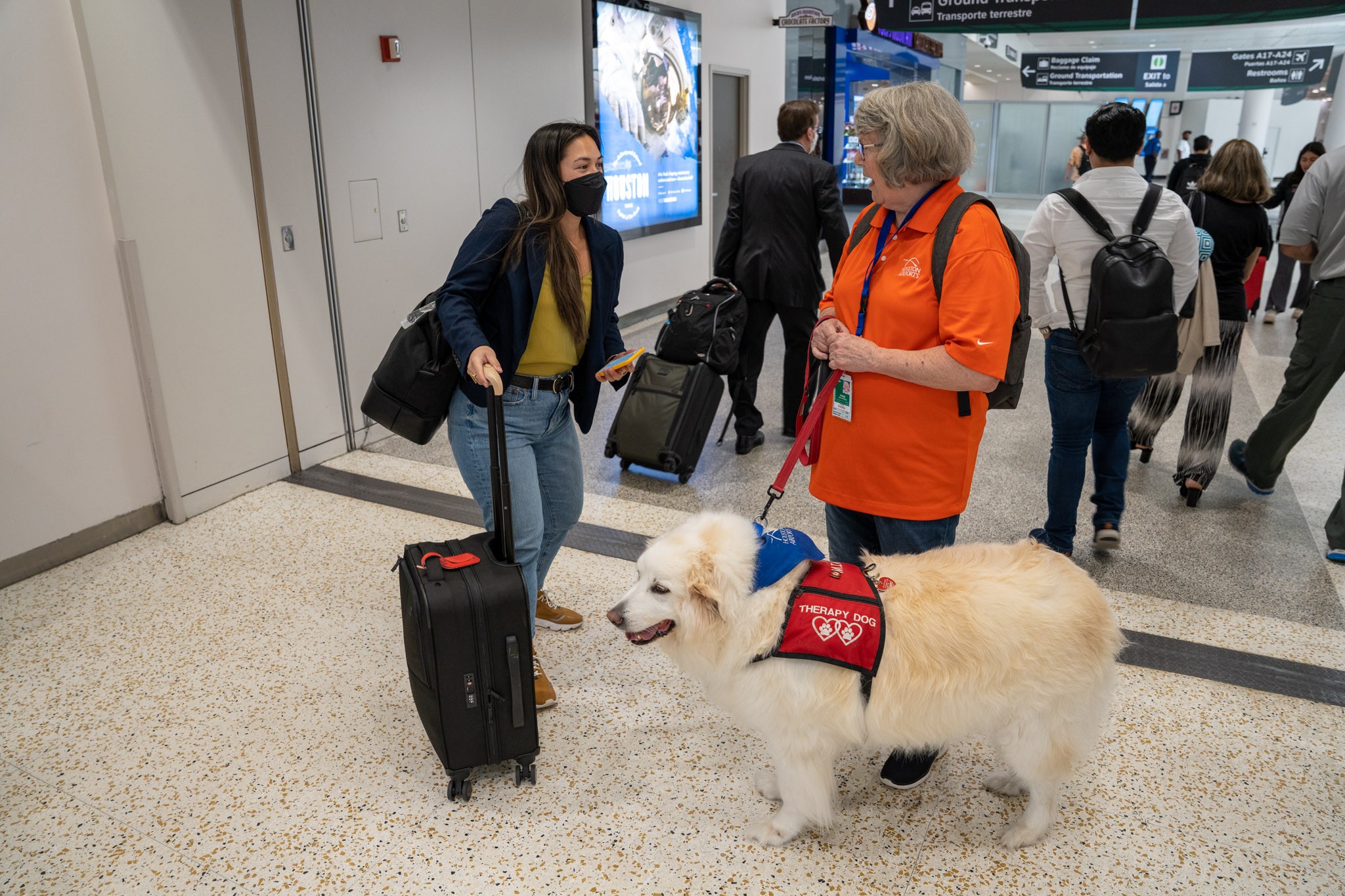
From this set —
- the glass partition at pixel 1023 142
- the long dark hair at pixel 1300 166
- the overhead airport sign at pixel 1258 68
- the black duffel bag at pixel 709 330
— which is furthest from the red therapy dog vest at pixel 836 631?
the glass partition at pixel 1023 142

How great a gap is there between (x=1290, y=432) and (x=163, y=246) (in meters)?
4.91

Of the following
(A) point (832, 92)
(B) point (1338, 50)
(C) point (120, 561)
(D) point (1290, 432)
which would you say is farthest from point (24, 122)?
(B) point (1338, 50)

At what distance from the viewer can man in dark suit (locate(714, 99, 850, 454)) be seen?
437 centimetres

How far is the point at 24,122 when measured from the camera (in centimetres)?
311

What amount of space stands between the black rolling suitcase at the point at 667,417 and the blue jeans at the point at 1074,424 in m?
1.68

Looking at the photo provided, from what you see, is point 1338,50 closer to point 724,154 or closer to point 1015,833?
point 724,154

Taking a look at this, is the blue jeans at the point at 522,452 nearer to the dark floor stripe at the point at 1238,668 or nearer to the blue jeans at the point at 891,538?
the blue jeans at the point at 891,538

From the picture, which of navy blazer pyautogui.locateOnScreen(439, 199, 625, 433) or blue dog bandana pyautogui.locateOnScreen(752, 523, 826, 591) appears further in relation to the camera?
navy blazer pyautogui.locateOnScreen(439, 199, 625, 433)

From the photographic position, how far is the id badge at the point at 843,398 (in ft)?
6.66

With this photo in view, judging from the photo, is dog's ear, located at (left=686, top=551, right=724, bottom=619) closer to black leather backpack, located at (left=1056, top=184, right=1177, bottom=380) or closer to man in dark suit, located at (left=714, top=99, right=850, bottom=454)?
black leather backpack, located at (left=1056, top=184, right=1177, bottom=380)

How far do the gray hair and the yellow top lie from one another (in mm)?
893

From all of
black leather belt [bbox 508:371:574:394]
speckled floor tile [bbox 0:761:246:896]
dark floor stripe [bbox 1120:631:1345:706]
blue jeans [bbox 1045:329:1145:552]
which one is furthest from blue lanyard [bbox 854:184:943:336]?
speckled floor tile [bbox 0:761:246:896]

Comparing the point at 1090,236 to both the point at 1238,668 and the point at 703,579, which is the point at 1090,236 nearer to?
the point at 1238,668

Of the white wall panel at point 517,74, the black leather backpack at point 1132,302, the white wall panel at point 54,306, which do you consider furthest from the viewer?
the white wall panel at point 517,74
